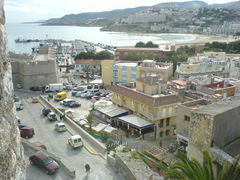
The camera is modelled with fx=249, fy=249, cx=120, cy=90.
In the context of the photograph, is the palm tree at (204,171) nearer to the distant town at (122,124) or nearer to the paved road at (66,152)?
the distant town at (122,124)

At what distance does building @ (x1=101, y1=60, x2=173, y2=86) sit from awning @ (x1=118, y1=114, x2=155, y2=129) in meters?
11.6

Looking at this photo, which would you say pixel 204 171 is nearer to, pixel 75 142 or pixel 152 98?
pixel 75 142

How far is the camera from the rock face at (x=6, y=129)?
3.63m

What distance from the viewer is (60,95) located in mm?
27453

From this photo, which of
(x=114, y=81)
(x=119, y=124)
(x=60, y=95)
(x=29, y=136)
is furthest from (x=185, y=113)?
(x=114, y=81)

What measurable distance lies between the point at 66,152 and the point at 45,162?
247 centimetres

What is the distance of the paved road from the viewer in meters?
11.9

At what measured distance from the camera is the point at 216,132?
8133 mm

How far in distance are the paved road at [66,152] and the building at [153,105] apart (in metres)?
5.64

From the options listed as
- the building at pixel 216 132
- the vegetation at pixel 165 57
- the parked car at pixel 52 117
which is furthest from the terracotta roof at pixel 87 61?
the building at pixel 216 132

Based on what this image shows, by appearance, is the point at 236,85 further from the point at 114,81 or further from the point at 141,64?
the point at 114,81

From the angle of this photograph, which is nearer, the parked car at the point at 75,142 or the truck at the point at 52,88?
the parked car at the point at 75,142

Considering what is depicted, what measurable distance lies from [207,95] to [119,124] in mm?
7546

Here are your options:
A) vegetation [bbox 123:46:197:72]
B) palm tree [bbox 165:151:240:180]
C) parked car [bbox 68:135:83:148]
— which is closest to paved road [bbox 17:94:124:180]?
parked car [bbox 68:135:83:148]
